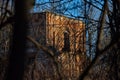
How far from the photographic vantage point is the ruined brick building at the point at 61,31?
11852 mm

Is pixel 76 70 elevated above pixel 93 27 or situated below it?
below

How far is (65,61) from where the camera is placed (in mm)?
14984

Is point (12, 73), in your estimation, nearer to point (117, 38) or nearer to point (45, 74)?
point (117, 38)

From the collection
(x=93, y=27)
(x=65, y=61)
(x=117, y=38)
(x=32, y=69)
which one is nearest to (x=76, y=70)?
(x=65, y=61)

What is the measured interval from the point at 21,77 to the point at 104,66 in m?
7.73

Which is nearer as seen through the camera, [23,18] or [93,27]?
[23,18]

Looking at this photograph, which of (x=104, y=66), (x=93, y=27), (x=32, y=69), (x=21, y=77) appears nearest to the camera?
(x=21, y=77)

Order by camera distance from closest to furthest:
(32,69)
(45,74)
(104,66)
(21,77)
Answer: (21,77), (104,66), (32,69), (45,74)

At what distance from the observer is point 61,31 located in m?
14.2

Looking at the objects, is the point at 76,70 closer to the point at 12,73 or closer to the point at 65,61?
the point at 65,61

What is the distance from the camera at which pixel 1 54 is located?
46.9 ft

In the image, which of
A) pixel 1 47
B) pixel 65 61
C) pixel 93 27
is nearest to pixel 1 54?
pixel 1 47

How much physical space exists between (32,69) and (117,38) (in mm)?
7816

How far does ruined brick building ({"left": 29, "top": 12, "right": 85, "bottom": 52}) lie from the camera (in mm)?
11852
